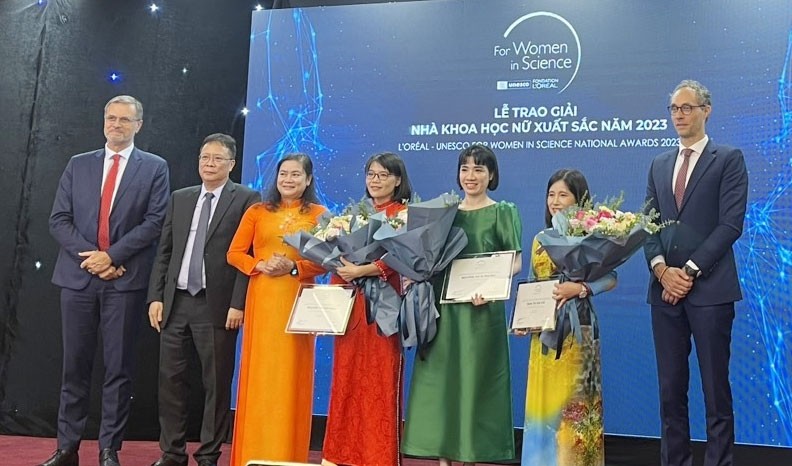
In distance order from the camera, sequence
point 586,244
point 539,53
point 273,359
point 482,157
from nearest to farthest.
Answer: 1. point 586,244
2. point 482,157
3. point 273,359
4. point 539,53

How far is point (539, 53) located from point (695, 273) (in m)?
1.94

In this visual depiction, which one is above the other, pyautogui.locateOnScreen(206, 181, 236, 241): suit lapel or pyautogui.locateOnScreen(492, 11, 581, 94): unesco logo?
pyautogui.locateOnScreen(492, 11, 581, 94): unesco logo

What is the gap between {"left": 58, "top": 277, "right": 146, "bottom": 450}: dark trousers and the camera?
13.3ft

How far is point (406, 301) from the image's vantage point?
3568 millimetres

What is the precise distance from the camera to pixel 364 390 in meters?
3.67

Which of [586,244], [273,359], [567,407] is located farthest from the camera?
[273,359]

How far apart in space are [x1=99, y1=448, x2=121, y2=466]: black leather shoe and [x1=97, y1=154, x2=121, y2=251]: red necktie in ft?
3.13

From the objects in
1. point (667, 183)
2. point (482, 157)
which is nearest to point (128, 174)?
point (482, 157)

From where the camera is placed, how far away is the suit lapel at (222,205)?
13.4 feet

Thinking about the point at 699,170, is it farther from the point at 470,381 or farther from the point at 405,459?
the point at 405,459

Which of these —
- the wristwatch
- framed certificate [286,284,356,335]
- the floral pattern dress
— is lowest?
the floral pattern dress

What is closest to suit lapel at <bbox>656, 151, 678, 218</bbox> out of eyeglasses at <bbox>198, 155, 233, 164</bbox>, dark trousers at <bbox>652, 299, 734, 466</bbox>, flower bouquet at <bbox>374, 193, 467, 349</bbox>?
dark trousers at <bbox>652, 299, 734, 466</bbox>


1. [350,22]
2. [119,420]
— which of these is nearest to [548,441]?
[119,420]

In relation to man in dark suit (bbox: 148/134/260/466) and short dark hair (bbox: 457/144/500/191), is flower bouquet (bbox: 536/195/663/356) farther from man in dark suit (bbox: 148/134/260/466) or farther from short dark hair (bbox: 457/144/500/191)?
man in dark suit (bbox: 148/134/260/466)
